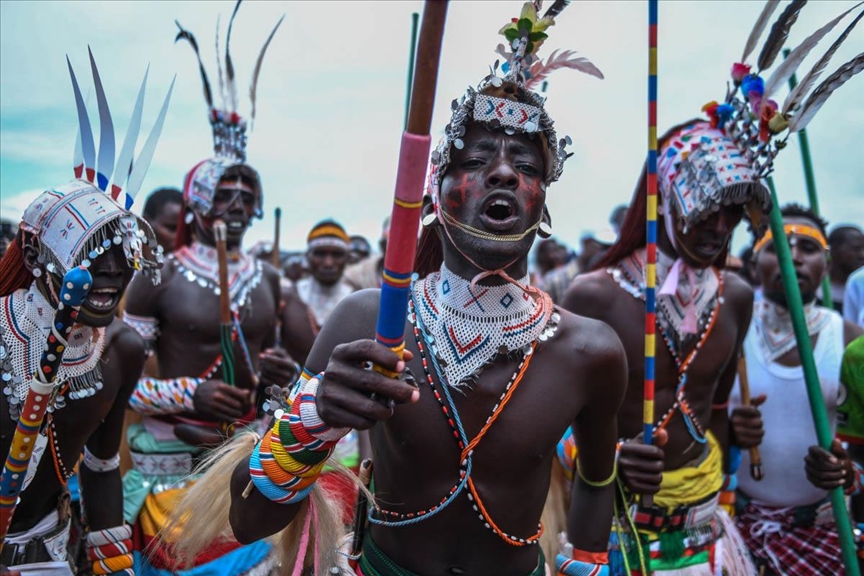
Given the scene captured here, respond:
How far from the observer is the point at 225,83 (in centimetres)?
511

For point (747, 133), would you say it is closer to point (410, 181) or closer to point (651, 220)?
point (651, 220)

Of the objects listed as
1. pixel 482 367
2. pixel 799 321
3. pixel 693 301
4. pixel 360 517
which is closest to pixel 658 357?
pixel 693 301

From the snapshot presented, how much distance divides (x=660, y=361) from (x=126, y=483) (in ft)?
10.2

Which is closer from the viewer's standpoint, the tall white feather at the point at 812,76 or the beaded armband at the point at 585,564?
the beaded armband at the point at 585,564

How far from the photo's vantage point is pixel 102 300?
2.62 m

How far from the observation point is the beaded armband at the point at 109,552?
301 centimetres

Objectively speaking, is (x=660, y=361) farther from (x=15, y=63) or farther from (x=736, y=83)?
(x=15, y=63)

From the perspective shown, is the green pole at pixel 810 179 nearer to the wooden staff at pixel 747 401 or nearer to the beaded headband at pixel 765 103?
the wooden staff at pixel 747 401

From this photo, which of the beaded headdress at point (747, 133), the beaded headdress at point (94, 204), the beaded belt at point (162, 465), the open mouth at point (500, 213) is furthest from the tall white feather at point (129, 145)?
the beaded headdress at point (747, 133)

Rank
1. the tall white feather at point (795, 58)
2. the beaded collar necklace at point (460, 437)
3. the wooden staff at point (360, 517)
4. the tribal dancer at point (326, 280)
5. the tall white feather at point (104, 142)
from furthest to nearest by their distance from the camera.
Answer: the tribal dancer at point (326, 280), the tall white feather at point (795, 58), the tall white feather at point (104, 142), the wooden staff at point (360, 517), the beaded collar necklace at point (460, 437)

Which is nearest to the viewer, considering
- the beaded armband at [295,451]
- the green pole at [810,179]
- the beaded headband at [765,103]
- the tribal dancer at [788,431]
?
the beaded armband at [295,451]

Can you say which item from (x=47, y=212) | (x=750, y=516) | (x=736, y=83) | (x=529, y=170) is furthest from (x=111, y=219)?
(x=750, y=516)

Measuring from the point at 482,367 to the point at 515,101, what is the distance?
0.88 metres

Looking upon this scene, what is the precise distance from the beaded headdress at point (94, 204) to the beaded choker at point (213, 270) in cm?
180
